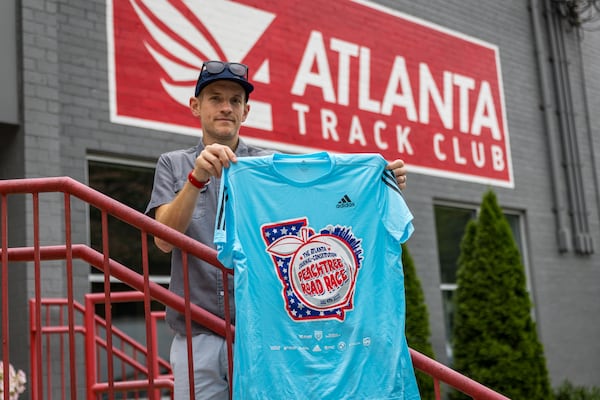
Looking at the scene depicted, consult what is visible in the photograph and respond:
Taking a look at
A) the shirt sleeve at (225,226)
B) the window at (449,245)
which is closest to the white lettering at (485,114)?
the window at (449,245)

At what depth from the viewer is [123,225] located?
7051mm

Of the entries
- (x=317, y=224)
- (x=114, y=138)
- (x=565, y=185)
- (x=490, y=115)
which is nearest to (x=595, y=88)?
(x=565, y=185)

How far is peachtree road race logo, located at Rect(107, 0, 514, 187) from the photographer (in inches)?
289

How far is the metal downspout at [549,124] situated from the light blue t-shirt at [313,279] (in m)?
9.07

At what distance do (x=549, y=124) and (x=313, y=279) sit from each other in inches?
383

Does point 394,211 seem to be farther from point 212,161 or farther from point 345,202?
point 212,161

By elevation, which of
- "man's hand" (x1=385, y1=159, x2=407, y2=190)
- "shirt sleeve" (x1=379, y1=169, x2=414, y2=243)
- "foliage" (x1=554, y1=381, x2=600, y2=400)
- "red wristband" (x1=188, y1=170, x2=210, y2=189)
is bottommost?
"foliage" (x1=554, y1=381, x2=600, y2=400)

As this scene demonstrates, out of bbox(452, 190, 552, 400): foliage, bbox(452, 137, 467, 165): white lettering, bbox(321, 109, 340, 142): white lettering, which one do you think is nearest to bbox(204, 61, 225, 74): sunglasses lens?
bbox(321, 109, 340, 142): white lettering

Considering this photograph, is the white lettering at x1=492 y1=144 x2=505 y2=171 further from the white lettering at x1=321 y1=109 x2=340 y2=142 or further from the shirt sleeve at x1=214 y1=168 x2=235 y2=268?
the shirt sleeve at x1=214 y1=168 x2=235 y2=268

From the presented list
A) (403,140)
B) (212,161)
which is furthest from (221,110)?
(403,140)

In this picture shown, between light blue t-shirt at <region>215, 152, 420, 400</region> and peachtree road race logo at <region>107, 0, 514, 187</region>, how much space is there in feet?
14.1

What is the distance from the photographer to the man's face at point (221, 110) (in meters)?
3.16

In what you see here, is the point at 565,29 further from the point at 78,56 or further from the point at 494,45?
the point at 78,56

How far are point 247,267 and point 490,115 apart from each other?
874 centimetres
